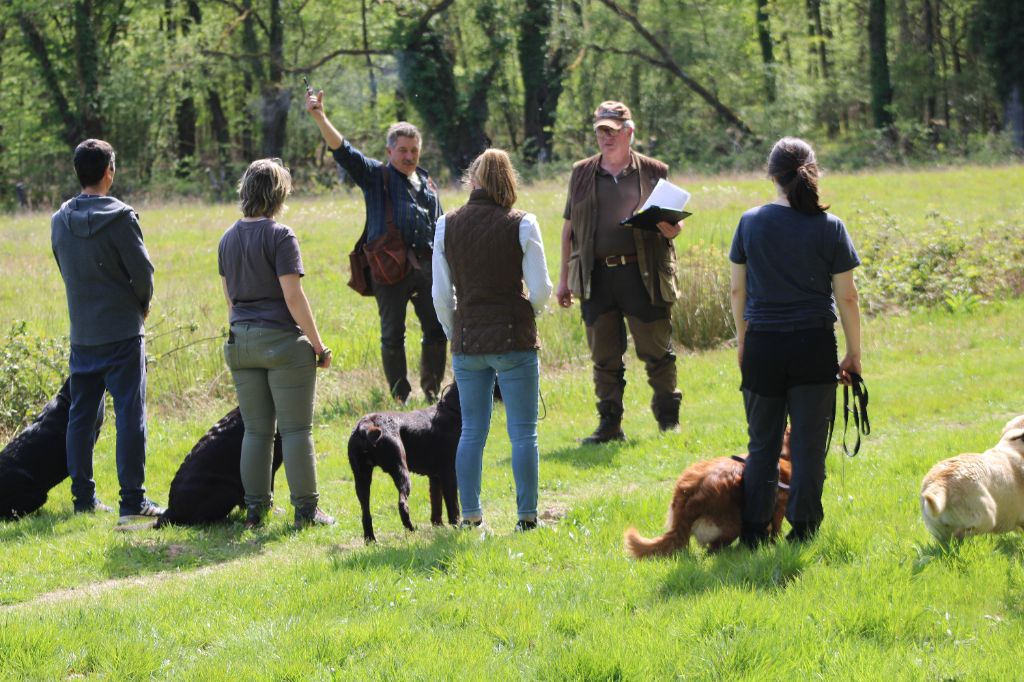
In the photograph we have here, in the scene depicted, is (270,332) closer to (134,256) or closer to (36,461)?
(134,256)

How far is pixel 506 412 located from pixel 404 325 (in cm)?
402

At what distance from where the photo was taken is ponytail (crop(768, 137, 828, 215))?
4.70 metres

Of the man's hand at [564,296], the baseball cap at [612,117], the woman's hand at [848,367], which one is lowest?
the woman's hand at [848,367]

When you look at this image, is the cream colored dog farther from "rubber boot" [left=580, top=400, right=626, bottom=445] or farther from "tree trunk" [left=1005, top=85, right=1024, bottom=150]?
"tree trunk" [left=1005, top=85, right=1024, bottom=150]

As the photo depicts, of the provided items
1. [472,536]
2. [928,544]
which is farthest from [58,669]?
[928,544]

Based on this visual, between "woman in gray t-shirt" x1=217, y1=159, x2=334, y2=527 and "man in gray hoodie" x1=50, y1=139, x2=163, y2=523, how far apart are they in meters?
0.84

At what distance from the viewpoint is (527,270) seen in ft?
18.1

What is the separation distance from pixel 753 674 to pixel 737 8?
42859 millimetres

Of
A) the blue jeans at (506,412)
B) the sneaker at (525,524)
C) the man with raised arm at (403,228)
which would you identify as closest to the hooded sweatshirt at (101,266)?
the man with raised arm at (403,228)

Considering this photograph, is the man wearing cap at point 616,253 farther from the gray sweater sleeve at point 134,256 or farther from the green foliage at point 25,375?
the green foliage at point 25,375

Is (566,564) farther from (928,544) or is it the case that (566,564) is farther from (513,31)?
(513,31)

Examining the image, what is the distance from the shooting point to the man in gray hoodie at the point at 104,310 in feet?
21.5

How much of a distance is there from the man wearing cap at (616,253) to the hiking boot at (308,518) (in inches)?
98.8

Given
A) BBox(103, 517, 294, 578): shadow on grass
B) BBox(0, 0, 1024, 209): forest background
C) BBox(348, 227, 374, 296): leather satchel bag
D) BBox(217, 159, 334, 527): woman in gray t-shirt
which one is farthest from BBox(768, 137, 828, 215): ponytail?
BBox(0, 0, 1024, 209): forest background
